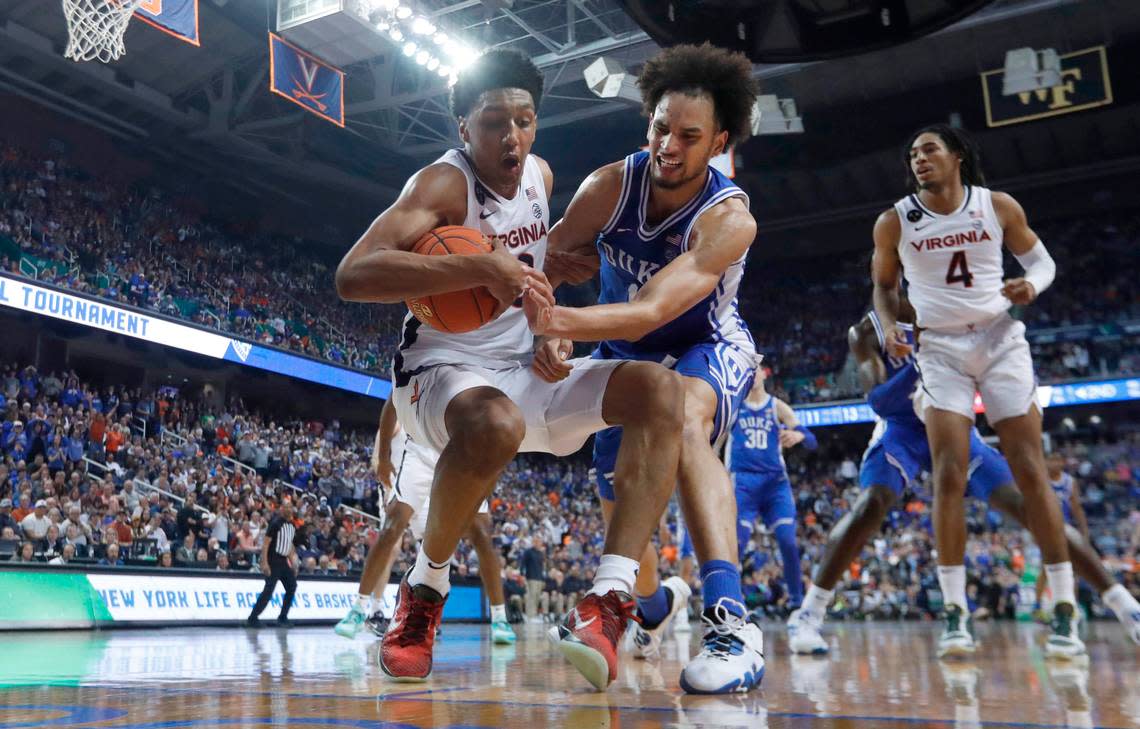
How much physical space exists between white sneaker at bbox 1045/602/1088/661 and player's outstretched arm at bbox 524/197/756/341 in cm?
195

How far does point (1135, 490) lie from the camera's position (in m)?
17.7

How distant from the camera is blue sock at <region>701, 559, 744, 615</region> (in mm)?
Answer: 2275

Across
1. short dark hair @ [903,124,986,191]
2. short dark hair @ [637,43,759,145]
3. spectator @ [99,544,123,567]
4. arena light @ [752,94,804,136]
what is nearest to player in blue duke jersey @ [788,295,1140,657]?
short dark hair @ [903,124,986,191]

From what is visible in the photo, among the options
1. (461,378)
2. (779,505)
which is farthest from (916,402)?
(779,505)

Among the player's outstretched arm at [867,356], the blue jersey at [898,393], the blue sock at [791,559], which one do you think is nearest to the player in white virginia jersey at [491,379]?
the blue jersey at [898,393]

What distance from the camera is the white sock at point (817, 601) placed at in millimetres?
3939

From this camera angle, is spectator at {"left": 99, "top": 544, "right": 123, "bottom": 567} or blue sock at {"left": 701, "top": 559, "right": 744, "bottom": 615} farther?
spectator at {"left": 99, "top": 544, "right": 123, "bottom": 567}

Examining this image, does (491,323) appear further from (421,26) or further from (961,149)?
(421,26)

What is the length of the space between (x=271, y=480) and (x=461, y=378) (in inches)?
538

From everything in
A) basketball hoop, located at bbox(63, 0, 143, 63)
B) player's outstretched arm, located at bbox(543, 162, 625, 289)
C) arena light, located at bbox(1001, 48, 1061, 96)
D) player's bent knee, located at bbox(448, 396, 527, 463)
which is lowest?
player's bent knee, located at bbox(448, 396, 527, 463)

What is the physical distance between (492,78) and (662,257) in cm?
73

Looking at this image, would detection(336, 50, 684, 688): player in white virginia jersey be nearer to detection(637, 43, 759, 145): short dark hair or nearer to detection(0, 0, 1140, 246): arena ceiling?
detection(637, 43, 759, 145): short dark hair

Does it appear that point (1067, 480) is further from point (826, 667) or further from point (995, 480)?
point (826, 667)

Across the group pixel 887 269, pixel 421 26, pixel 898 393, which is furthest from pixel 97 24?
pixel 898 393
